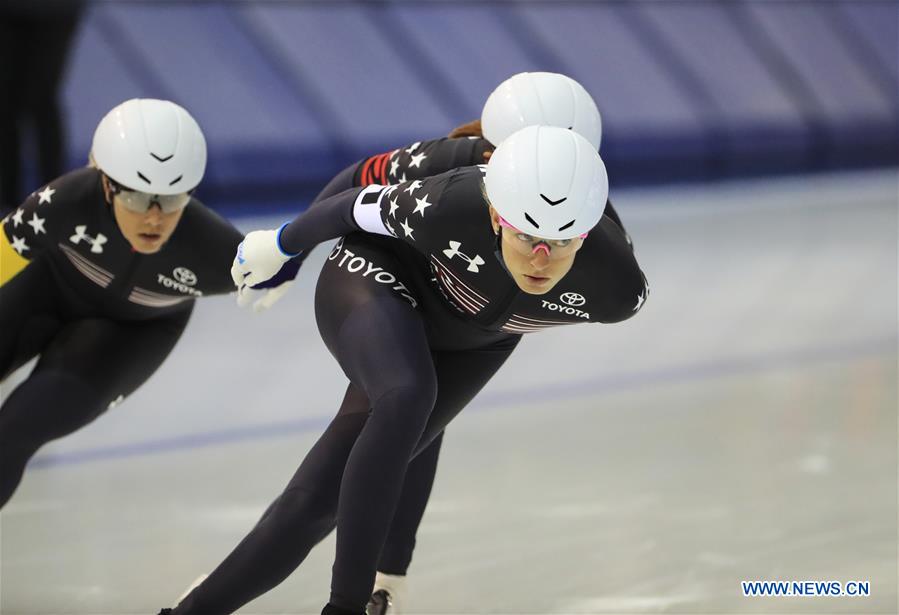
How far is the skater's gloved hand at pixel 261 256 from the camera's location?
3.05m

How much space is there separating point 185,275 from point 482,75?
10349mm

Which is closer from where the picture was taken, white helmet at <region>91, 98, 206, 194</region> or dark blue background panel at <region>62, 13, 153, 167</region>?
white helmet at <region>91, 98, 206, 194</region>

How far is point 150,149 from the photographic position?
3232mm

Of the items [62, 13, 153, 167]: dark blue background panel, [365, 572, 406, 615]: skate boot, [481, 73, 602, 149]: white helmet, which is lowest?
[365, 572, 406, 615]: skate boot

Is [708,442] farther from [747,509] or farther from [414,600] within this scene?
[414,600]

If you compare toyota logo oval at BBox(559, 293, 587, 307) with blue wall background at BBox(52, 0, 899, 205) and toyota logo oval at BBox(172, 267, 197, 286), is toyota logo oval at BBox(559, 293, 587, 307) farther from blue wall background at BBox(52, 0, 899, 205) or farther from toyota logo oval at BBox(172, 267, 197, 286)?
blue wall background at BBox(52, 0, 899, 205)

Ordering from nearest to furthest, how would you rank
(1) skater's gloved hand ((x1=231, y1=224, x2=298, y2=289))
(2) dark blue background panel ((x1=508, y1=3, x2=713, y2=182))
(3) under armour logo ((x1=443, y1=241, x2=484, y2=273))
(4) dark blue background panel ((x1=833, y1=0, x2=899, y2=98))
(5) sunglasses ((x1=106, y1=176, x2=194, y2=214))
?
1. (3) under armour logo ((x1=443, y1=241, x2=484, y2=273))
2. (1) skater's gloved hand ((x1=231, y1=224, x2=298, y2=289))
3. (5) sunglasses ((x1=106, y1=176, x2=194, y2=214))
4. (2) dark blue background panel ((x1=508, y1=3, x2=713, y2=182))
5. (4) dark blue background panel ((x1=833, y1=0, x2=899, y2=98))

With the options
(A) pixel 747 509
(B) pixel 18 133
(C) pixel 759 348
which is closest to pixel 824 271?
(C) pixel 759 348

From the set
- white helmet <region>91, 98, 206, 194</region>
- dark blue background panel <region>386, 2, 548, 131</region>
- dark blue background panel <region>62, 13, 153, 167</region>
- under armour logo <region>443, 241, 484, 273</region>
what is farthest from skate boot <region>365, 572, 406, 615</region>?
dark blue background panel <region>386, 2, 548, 131</region>

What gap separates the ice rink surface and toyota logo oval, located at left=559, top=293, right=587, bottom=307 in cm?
88

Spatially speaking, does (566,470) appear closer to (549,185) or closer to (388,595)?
(388,595)

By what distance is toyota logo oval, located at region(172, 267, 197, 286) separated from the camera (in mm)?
3418

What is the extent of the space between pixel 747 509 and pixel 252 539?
6.26 feet

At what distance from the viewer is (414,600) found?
337cm
